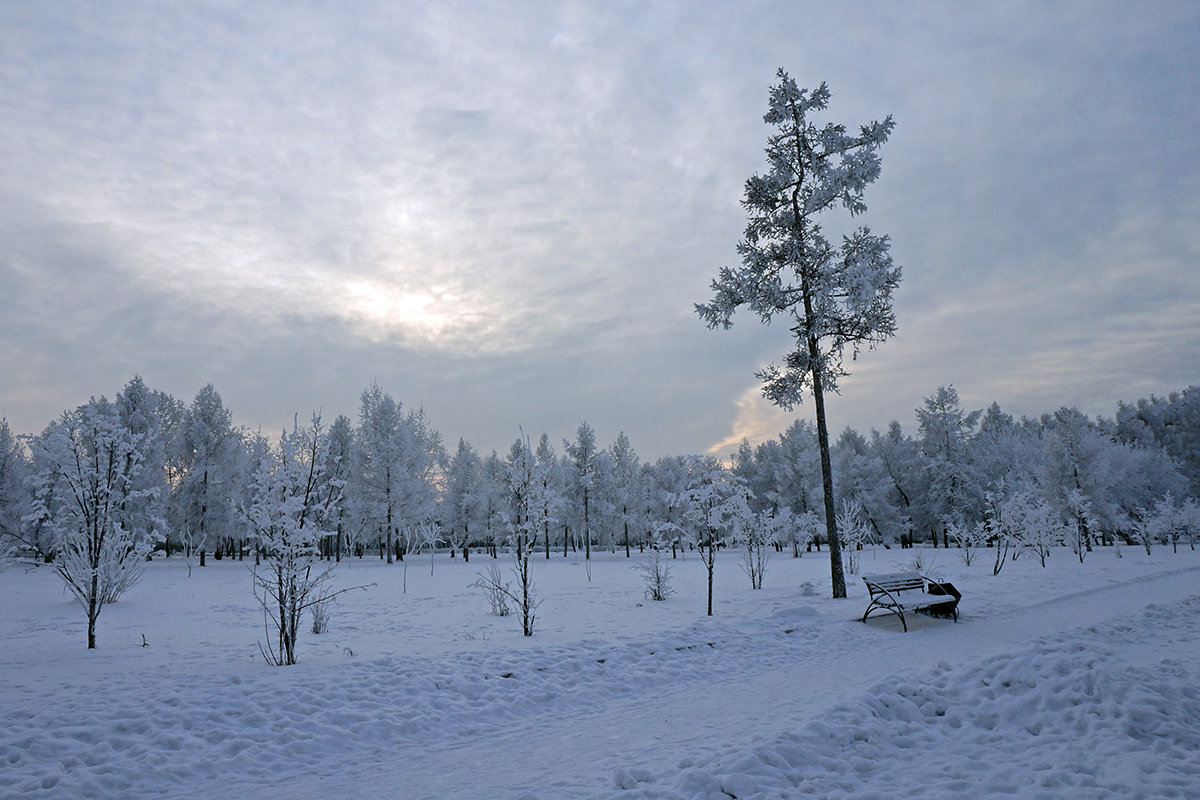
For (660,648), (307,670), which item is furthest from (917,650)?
(307,670)

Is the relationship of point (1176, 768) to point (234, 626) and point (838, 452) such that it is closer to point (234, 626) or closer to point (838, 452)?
point (234, 626)

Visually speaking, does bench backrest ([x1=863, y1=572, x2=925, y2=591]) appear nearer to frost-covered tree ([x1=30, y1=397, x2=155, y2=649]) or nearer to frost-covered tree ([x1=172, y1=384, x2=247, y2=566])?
frost-covered tree ([x1=30, y1=397, x2=155, y2=649])

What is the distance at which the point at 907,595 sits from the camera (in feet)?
38.0

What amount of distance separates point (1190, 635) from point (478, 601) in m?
14.5

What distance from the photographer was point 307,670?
7324mm

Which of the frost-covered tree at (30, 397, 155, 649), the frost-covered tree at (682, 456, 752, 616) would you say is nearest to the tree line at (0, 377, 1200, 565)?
the frost-covered tree at (682, 456, 752, 616)

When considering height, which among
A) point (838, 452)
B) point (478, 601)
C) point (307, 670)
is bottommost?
point (478, 601)

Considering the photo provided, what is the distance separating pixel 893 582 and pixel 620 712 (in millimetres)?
7648

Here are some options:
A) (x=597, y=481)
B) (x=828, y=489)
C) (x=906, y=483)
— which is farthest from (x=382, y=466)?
(x=906, y=483)

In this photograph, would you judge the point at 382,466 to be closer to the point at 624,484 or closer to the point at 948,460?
the point at 624,484

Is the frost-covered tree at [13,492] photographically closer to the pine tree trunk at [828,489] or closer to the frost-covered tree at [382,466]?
the frost-covered tree at [382,466]

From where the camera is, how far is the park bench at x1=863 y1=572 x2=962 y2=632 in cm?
1098

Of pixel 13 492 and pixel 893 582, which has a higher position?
pixel 13 492

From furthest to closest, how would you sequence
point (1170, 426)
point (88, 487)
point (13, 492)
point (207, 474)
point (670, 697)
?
point (1170, 426)
point (207, 474)
point (13, 492)
point (88, 487)
point (670, 697)
